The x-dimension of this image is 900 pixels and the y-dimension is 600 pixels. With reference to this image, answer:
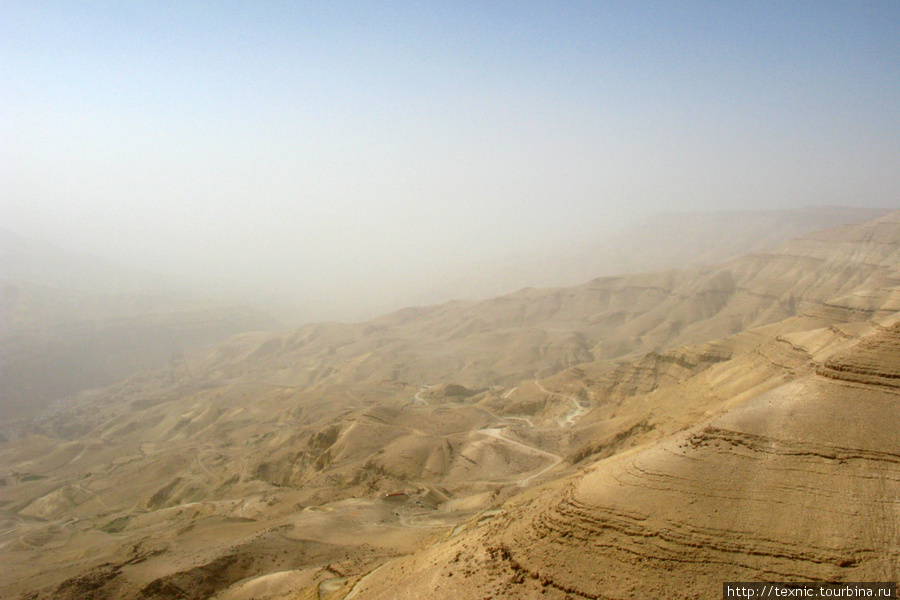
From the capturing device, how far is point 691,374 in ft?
175

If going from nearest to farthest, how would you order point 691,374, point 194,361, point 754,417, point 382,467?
point 754,417
point 382,467
point 691,374
point 194,361

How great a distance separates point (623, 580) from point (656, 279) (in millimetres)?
122229

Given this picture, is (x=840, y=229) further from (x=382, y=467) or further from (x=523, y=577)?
(x=523, y=577)

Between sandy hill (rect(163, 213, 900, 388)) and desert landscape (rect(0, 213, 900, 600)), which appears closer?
desert landscape (rect(0, 213, 900, 600))

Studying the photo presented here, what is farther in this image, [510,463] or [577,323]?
[577,323]

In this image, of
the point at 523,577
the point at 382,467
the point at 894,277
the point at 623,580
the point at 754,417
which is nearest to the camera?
the point at 623,580

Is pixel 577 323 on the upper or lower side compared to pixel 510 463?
lower

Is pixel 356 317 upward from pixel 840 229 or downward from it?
downward

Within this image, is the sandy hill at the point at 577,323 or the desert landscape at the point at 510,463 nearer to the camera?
the desert landscape at the point at 510,463

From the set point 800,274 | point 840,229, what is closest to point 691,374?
point 800,274

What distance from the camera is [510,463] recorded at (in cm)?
4516

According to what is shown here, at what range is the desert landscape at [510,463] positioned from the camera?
622 inches

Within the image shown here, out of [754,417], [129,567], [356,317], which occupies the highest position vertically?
[754,417]

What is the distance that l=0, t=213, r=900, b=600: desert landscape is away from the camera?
51.8 ft
